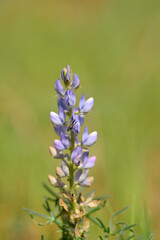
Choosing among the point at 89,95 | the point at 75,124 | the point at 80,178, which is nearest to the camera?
the point at 75,124

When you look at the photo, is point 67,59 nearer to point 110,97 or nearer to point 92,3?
point 110,97

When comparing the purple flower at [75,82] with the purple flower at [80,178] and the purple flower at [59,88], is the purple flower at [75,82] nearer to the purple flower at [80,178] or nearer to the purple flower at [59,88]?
the purple flower at [59,88]

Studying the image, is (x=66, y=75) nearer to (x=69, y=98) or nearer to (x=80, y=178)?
(x=69, y=98)

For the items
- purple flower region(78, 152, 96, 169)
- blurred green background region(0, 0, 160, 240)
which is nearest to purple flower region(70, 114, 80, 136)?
purple flower region(78, 152, 96, 169)

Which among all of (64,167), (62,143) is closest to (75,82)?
(62,143)

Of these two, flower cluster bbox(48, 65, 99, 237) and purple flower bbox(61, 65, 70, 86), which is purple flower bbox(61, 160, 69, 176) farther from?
purple flower bbox(61, 65, 70, 86)
